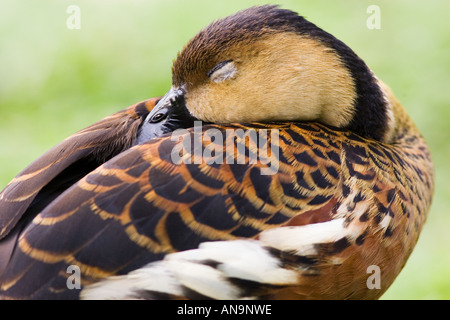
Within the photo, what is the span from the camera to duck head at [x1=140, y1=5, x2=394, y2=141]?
2080 millimetres

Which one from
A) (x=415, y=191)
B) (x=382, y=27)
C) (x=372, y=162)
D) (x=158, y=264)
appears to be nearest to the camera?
(x=158, y=264)

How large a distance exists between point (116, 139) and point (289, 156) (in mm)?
520

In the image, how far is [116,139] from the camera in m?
2.04

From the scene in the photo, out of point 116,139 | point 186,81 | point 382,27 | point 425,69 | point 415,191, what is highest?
point 382,27

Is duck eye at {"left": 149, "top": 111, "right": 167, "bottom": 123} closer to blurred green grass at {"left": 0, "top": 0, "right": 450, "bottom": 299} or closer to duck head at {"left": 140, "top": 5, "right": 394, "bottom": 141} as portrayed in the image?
duck head at {"left": 140, "top": 5, "right": 394, "bottom": 141}

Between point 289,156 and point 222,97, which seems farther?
point 222,97

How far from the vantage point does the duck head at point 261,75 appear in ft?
6.82

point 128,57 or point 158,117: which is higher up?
point 128,57

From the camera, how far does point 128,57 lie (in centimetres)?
446

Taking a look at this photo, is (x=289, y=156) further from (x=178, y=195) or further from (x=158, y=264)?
(x=158, y=264)

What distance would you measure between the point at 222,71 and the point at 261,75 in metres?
0.12

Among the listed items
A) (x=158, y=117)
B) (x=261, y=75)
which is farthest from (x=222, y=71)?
(x=158, y=117)

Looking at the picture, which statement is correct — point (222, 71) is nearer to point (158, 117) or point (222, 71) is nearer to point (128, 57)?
point (158, 117)

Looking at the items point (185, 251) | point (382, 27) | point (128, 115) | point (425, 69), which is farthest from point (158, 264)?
point (382, 27)
